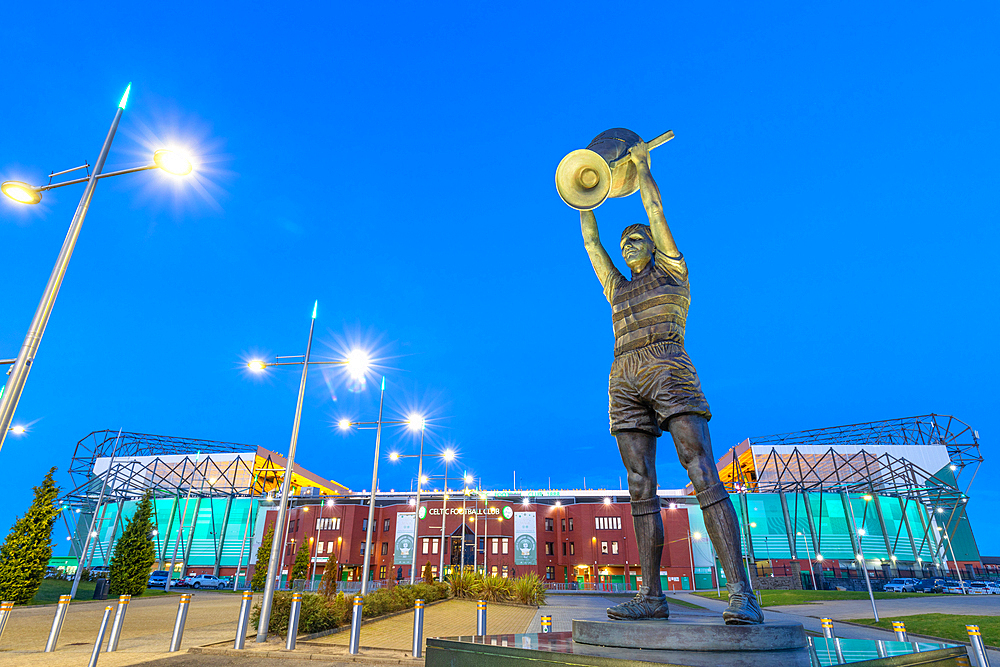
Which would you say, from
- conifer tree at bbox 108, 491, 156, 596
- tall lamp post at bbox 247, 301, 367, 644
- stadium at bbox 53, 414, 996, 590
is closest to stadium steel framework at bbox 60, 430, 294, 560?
stadium at bbox 53, 414, 996, 590

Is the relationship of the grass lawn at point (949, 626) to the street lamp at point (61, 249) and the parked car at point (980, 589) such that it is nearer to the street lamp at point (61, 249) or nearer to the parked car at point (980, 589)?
the street lamp at point (61, 249)

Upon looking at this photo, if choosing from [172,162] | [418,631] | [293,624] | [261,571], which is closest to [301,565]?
[261,571]

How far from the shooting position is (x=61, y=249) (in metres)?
8.60

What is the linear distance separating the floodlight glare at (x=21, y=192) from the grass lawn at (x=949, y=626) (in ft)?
65.5

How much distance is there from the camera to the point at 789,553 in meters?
56.8

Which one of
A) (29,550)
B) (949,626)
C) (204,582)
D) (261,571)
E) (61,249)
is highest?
(61,249)

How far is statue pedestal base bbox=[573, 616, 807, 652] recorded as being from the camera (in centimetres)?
350

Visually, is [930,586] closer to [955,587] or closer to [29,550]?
[955,587]

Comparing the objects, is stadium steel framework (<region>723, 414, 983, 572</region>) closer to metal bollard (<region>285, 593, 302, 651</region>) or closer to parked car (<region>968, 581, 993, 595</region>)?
parked car (<region>968, 581, 993, 595</region>)

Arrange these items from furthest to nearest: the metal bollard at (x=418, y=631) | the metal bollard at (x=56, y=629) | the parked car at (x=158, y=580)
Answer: the parked car at (x=158, y=580)
the metal bollard at (x=56, y=629)
the metal bollard at (x=418, y=631)

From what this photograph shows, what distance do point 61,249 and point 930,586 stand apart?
201 ft

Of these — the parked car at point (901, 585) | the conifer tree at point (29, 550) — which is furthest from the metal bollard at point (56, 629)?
the parked car at point (901, 585)

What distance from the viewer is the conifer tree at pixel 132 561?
35.6 meters

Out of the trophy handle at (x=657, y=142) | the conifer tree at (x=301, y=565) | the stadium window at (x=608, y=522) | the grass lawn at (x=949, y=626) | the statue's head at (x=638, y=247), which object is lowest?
the grass lawn at (x=949, y=626)
